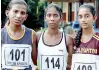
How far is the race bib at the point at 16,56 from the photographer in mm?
3486

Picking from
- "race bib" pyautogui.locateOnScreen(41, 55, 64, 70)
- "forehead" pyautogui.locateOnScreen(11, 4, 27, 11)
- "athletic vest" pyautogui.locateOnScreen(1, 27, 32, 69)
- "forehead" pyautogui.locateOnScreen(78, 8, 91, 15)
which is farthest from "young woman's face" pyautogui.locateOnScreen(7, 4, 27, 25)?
"forehead" pyautogui.locateOnScreen(78, 8, 91, 15)

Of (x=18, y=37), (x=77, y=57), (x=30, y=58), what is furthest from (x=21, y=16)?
(x=77, y=57)

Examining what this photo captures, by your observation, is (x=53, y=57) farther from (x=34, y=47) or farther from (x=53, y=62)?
(x=34, y=47)

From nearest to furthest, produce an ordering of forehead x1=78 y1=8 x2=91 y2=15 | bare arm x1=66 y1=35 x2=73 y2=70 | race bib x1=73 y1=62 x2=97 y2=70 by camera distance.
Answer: race bib x1=73 y1=62 x2=97 y2=70
forehead x1=78 y1=8 x2=91 y2=15
bare arm x1=66 y1=35 x2=73 y2=70

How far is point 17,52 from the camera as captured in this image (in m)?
3.49

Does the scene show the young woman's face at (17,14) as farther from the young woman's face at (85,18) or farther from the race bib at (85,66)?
the race bib at (85,66)

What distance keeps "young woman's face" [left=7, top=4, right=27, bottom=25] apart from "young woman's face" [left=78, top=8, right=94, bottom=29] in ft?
2.12

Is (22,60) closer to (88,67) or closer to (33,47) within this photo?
(33,47)

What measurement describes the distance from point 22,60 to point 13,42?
0.23 metres

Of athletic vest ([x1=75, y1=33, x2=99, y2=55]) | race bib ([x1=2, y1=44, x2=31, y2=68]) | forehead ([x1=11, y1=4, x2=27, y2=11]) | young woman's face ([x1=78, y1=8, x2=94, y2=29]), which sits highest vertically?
forehead ([x1=11, y1=4, x2=27, y2=11])

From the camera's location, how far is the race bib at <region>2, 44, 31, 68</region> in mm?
3486

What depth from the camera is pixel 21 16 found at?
351cm

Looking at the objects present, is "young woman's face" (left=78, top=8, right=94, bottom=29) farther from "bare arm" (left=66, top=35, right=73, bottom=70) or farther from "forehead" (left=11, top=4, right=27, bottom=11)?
"forehead" (left=11, top=4, right=27, bottom=11)

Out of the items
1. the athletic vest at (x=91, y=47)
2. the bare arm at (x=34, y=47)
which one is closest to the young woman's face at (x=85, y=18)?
the athletic vest at (x=91, y=47)
